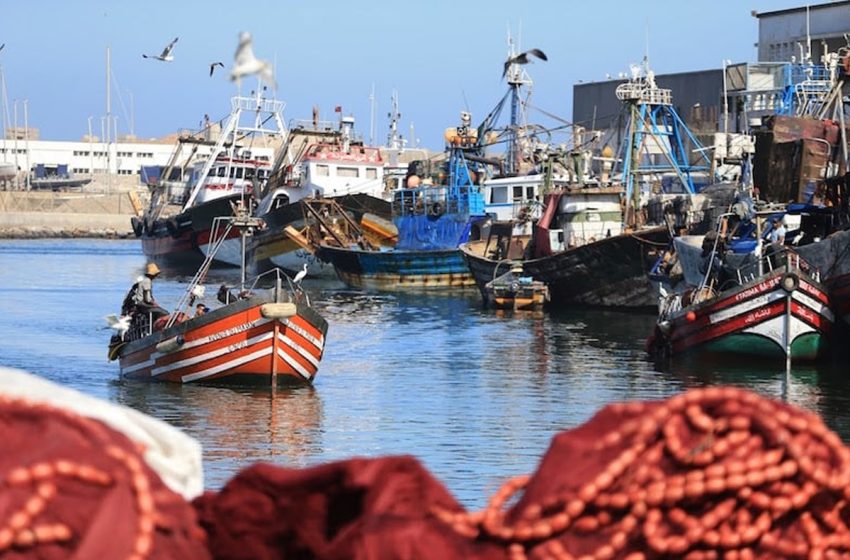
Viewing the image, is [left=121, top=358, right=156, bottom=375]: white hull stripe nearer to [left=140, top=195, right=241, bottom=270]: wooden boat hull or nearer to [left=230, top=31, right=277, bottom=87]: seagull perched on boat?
[left=230, top=31, right=277, bottom=87]: seagull perched on boat

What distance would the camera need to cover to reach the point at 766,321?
21.5m

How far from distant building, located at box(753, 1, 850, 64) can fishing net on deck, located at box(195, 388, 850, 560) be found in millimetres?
48928

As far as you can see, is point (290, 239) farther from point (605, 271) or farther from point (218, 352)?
point (218, 352)

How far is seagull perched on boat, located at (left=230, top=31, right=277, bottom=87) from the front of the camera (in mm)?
4180

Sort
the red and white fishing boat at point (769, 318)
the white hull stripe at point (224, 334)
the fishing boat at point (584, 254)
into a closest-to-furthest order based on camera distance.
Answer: the white hull stripe at point (224, 334) < the red and white fishing boat at point (769, 318) < the fishing boat at point (584, 254)

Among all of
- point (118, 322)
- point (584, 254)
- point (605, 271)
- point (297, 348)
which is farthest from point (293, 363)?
point (605, 271)

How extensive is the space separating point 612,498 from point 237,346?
1567cm

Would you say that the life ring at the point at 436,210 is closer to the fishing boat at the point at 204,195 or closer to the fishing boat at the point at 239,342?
the fishing boat at the point at 204,195

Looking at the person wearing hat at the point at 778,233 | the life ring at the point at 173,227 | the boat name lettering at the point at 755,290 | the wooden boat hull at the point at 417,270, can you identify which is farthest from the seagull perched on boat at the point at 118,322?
the life ring at the point at 173,227

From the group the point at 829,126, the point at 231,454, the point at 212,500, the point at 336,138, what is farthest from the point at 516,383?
the point at 336,138

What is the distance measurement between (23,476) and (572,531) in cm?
120

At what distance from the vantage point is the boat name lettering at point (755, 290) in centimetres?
2100

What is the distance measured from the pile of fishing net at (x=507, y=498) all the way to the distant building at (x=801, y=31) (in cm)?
4895

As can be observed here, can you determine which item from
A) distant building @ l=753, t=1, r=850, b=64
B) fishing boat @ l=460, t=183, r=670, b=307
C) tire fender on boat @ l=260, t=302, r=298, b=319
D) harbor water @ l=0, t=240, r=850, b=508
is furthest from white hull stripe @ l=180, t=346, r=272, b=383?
distant building @ l=753, t=1, r=850, b=64
